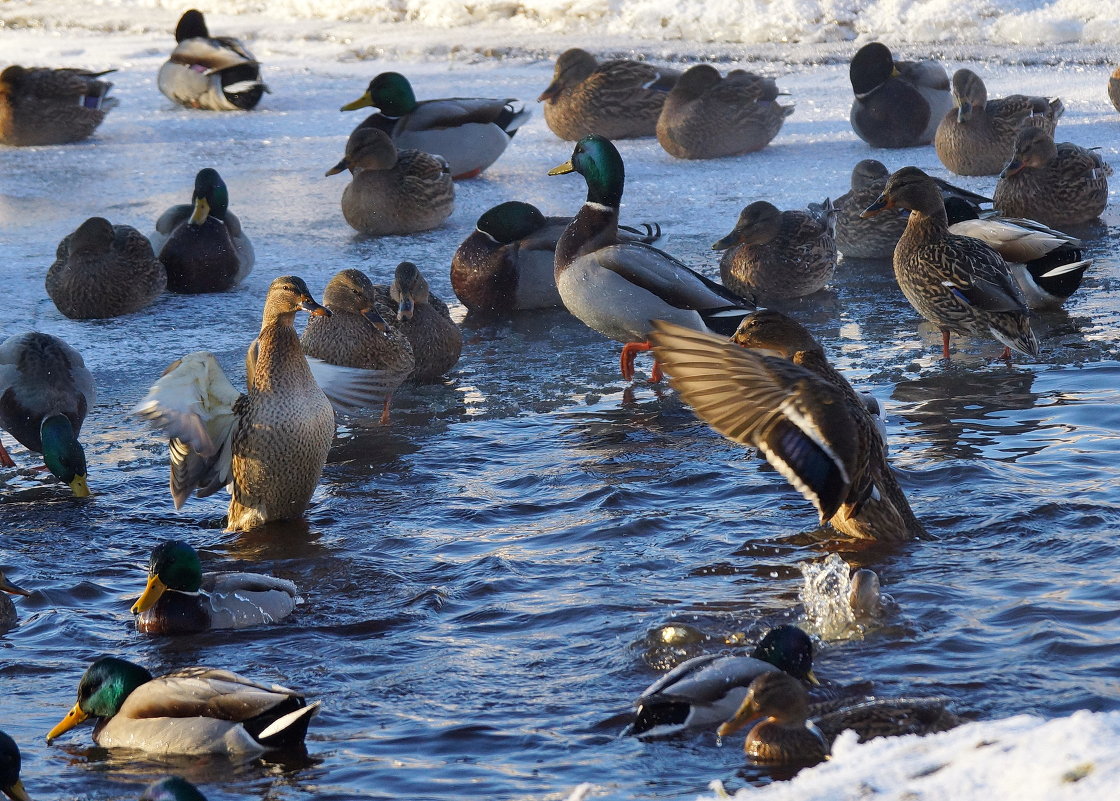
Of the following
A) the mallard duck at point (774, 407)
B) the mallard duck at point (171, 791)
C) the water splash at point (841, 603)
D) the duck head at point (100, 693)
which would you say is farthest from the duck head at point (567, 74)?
the mallard duck at point (171, 791)

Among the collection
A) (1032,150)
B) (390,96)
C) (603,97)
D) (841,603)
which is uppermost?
(390,96)

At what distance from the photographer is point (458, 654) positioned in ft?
14.5

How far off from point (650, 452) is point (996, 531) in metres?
1.55

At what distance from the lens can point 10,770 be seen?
141 inches

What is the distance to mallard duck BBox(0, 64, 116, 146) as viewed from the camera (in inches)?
445

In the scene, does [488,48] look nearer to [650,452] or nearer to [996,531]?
[650,452]

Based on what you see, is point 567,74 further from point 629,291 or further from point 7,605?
point 7,605

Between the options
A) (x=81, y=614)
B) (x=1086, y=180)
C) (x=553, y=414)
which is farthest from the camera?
(x=1086, y=180)

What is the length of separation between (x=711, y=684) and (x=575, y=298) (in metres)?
3.60

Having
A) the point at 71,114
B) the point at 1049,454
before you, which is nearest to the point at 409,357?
the point at 1049,454

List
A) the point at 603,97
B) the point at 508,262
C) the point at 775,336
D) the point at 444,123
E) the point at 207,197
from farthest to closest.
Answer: the point at 603,97, the point at 444,123, the point at 207,197, the point at 508,262, the point at 775,336

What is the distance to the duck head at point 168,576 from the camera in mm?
4668

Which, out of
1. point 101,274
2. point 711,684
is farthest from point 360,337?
point 711,684

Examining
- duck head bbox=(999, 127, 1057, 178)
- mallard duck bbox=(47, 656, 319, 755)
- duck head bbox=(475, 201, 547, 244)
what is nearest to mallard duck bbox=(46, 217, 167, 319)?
duck head bbox=(475, 201, 547, 244)
